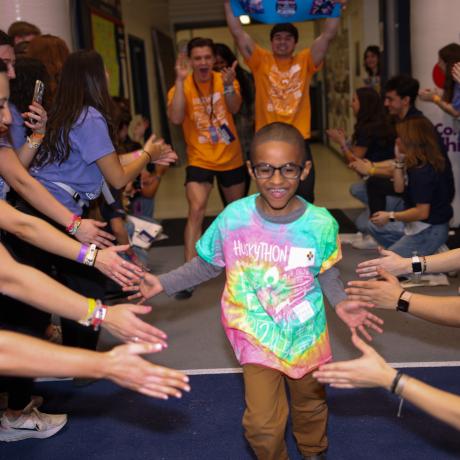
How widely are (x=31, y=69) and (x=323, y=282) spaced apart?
2025 mm

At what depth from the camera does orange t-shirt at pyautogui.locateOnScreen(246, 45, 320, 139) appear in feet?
17.4

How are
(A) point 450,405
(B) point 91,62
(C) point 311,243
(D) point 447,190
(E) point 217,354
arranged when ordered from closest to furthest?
(A) point 450,405 → (C) point 311,243 → (B) point 91,62 → (E) point 217,354 → (D) point 447,190

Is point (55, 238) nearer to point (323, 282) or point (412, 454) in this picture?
point (323, 282)

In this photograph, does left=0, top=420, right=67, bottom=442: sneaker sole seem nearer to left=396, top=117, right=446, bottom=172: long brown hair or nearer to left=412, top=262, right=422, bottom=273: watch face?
left=412, top=262, right=422, bottom=273: watch face

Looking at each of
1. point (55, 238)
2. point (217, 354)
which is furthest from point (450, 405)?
point (217, 354)

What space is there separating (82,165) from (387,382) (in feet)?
7.40

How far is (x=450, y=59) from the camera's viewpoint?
5934 mm

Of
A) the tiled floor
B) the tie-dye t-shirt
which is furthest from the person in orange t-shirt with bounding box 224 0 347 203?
the tiled floor

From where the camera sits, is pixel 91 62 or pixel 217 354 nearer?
pixel 91 62

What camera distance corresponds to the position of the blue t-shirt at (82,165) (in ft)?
11.3

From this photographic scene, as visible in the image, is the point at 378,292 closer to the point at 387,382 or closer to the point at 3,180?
the point at 387,382

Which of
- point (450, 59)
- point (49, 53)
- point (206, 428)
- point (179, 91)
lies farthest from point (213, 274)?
point (450, 59)

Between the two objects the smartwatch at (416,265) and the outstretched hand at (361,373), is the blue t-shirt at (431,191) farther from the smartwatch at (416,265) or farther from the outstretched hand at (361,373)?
the outstretched hand at (361,373)

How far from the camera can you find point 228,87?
5184 mm
